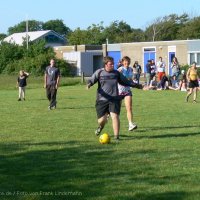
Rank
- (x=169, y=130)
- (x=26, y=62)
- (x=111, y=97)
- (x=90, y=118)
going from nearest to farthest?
1. (x=111, y=97)
2. (x=169, y=130)
3. (x=90, y=118)
4. (x=26, y=62)

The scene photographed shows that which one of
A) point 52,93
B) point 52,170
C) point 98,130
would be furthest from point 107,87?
point 52,93

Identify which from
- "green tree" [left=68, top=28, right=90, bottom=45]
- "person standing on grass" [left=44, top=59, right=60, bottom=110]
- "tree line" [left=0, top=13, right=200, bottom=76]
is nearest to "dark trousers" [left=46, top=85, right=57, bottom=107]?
"person standing on grass" [left=44, top=59, right=60, bottom=110]

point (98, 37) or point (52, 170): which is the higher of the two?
point (98, 37)

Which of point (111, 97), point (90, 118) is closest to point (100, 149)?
point (111, 97)

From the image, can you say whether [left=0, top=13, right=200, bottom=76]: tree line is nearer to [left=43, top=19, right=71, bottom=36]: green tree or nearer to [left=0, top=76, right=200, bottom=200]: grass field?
[left=0, top=76, right=200, bottom=200]: grass field

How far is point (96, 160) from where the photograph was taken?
9.36 m

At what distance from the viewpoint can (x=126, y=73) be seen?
13.9 meters

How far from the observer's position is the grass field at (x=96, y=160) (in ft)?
23.6

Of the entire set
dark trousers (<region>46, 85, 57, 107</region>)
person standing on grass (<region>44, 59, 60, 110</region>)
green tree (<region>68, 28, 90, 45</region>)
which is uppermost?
green tree (<region>68, 28, 90, 45</region>)

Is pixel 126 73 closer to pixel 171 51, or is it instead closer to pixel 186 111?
pixel 186 111

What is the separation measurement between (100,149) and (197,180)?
3041 millimetres

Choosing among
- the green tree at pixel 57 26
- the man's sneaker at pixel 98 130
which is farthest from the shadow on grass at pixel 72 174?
the green tree at pixel 57 26

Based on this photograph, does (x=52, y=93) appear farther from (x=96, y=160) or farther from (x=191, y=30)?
(x=191, y=30)

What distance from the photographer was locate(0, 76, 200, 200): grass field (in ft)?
23.6
